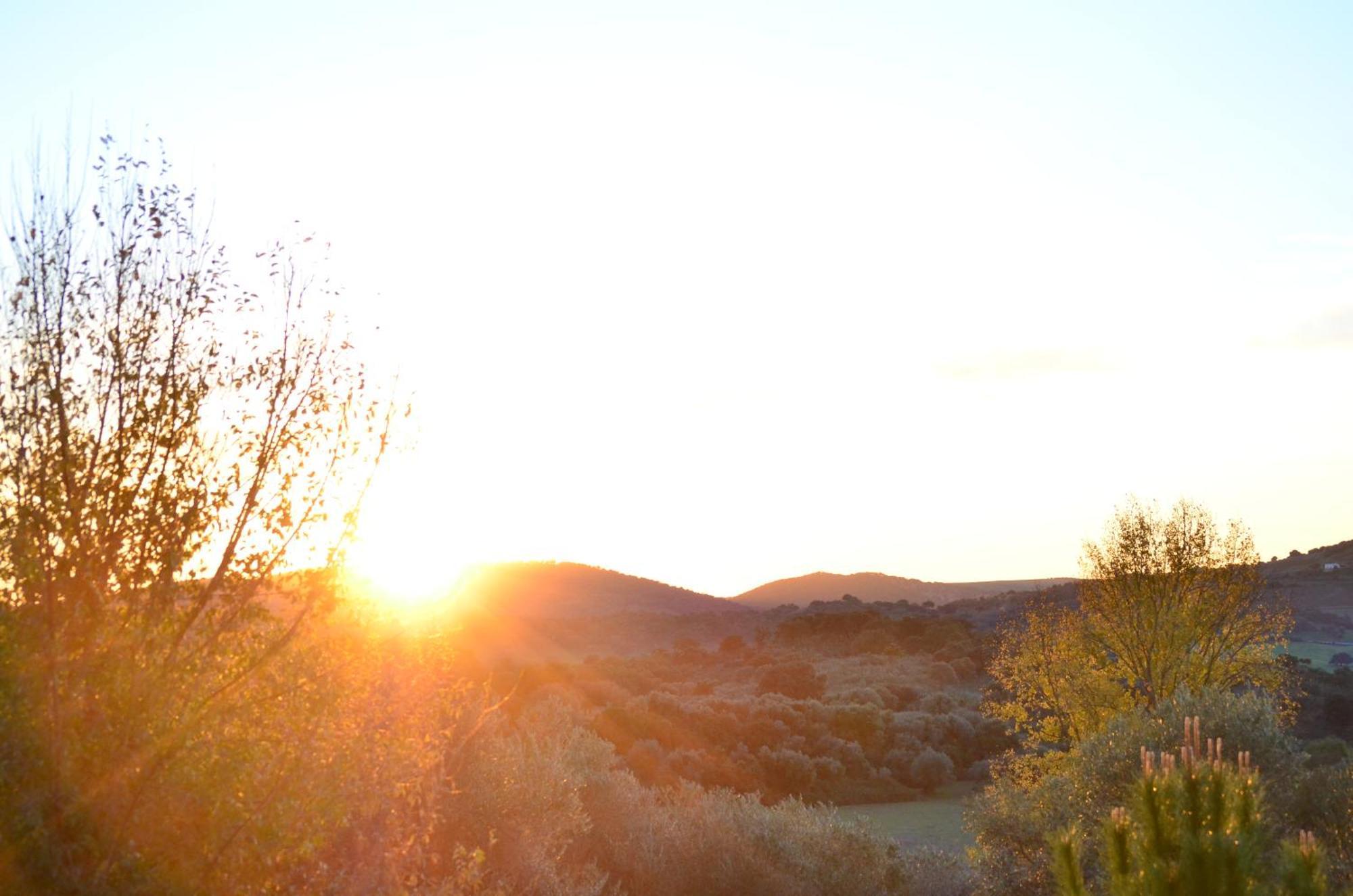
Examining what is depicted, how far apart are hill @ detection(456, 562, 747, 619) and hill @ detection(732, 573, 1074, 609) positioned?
3251 centimetres

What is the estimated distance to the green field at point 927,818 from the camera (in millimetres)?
27953

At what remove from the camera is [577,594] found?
12594 centimetres

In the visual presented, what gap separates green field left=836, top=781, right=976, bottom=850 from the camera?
2795 centimetres

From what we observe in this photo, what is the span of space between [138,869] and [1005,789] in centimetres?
1837

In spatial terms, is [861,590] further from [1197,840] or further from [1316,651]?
[1197,840]

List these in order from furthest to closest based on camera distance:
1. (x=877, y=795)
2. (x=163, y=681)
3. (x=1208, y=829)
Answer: (x=877, y=795)
(x=163, y=681)
(x=1208, y=829)

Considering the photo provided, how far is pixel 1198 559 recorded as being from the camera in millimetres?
37625

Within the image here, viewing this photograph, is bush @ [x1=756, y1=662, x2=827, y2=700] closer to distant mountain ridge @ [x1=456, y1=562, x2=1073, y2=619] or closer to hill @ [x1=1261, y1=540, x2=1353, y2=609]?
hill @ [x1=1261, y1=540, x2=1353, y2=609]

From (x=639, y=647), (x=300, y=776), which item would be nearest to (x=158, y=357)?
(x=300, y=776)

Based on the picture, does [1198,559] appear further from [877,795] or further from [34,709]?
[34,709]

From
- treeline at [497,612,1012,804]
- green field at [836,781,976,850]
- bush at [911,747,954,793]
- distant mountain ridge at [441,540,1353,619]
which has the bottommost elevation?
green field at [836,781,976,850]

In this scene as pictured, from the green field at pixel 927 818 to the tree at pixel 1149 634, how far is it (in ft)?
10.9

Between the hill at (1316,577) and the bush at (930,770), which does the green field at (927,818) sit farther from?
the hill at (1316,577)

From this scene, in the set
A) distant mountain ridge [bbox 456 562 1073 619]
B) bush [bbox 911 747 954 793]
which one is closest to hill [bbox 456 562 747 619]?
distant mountain ridge [bbox 456 562 1073 619]
